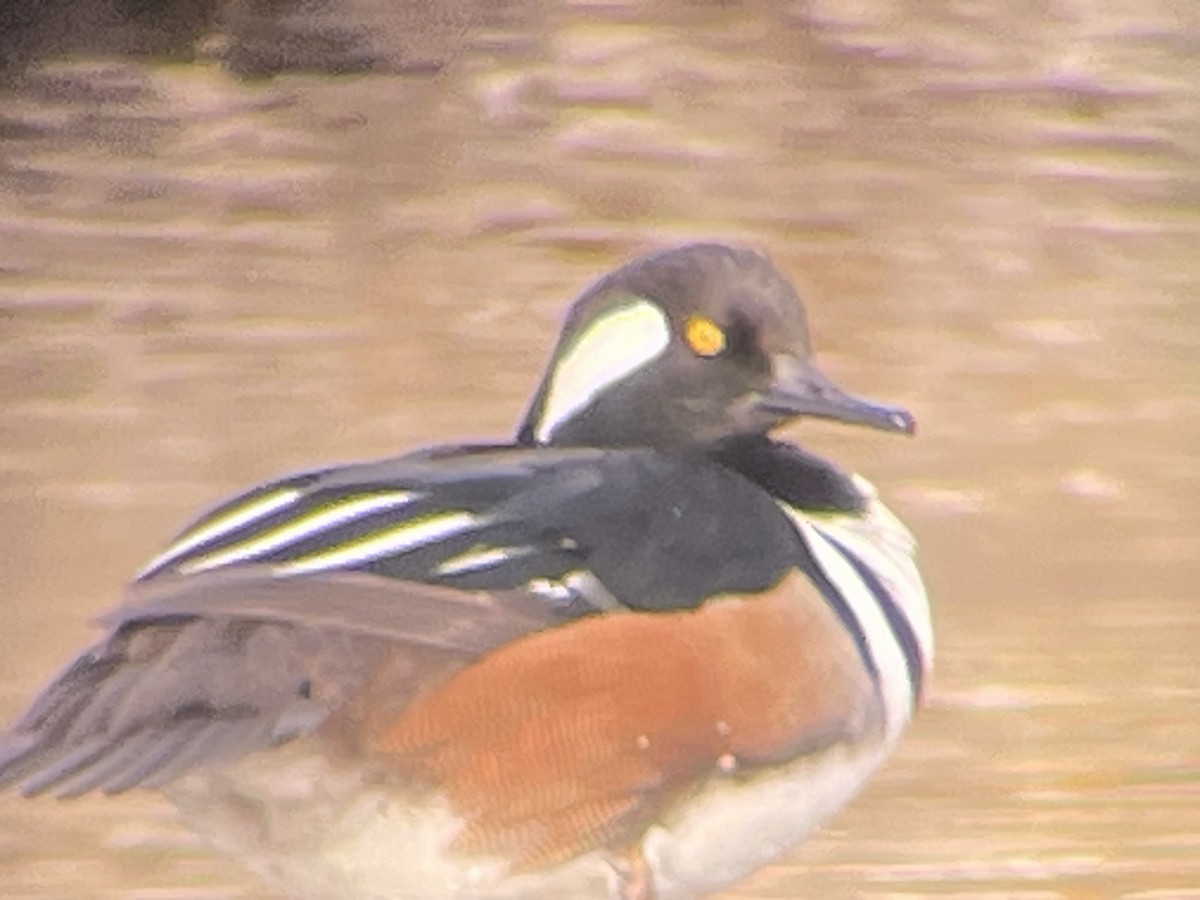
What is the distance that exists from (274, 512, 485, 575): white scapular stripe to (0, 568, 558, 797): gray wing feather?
1cm

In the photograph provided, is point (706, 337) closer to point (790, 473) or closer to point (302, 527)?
point (790, 473)

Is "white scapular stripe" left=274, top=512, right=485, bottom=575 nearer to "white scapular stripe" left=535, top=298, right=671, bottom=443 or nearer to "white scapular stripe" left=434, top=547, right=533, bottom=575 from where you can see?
"white scapular stripe" left=434, top=547, right=533, bottom=575

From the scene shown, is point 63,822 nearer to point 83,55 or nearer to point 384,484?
point 384,484

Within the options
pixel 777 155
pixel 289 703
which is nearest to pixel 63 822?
pixel 289 703

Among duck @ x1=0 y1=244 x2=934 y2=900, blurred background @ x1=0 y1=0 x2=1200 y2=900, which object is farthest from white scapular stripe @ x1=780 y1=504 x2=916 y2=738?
blurred background @ x1=0 y1=0 x2=1200 y2=900

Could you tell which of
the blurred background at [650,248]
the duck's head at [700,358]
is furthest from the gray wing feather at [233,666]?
the blurred background at [650,248]

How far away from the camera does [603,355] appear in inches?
33.0

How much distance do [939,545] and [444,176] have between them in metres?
0.40

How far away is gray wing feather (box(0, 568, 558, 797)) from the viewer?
27.5 inches

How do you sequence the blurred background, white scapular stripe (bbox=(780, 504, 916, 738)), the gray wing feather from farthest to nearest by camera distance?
the blurred background → white scapular stripe (bbox=(780, 504, 916, 738)) → the gray wing feather

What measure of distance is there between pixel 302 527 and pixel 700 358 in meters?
0.20

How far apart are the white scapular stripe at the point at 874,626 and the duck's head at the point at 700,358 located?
55 millimetres

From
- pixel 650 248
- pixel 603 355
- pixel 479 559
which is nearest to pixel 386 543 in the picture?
pixel 479 559

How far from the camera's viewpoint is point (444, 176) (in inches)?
46.0
